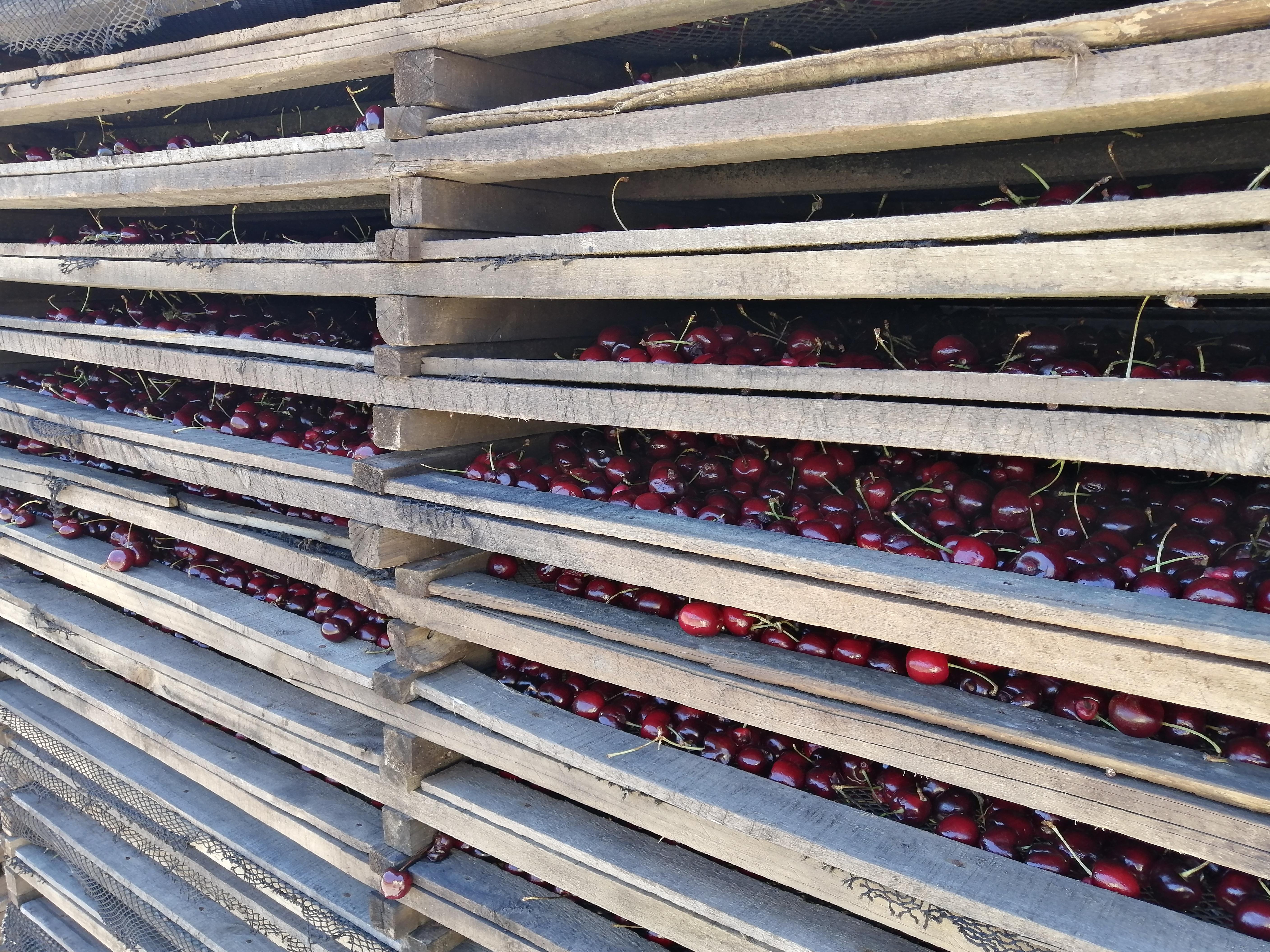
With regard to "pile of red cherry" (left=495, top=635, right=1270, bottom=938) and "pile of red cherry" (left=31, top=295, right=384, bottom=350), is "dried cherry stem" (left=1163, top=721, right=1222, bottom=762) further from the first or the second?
"pile of red cherry" (left=31, top=295, right=384, bottom=350)

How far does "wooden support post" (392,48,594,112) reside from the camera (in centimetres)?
199

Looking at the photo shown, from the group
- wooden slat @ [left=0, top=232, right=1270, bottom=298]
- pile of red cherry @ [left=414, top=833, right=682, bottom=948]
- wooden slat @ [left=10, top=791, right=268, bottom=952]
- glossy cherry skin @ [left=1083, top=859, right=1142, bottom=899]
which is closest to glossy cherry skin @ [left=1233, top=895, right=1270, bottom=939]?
glossy cherry skin @ [left=1083, top=859, right=1142, bottom=899]

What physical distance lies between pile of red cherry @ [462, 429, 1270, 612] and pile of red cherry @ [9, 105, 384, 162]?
39.7 inches

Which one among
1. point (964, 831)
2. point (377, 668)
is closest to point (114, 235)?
point (377, 668)

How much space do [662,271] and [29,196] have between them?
8.89ft

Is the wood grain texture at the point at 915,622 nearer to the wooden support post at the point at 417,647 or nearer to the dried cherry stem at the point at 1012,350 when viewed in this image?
the wooden support post at the point at 417,647

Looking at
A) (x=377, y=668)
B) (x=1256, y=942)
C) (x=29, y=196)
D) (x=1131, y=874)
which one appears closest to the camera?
(x=1256, y=942)

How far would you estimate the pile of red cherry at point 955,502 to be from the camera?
158cm

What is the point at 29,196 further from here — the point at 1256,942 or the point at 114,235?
the point at 1256,942

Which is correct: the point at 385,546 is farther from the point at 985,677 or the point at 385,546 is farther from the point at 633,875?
the point at 985,677

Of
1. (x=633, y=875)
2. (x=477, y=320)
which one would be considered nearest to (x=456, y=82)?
(x=477, y=320)

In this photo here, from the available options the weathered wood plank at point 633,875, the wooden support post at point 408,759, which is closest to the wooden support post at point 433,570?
the wooden support post at point 408,759

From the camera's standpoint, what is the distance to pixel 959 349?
6.33 ft

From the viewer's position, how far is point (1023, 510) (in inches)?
72.5
